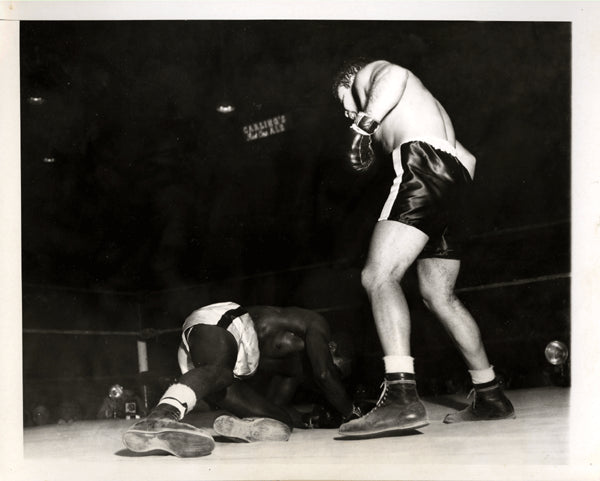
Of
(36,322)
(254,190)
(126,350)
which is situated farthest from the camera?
(254,190)

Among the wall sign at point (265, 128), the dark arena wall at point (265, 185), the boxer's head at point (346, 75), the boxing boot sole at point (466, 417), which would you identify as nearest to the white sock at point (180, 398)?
the dark arena wall at point (265, 185)

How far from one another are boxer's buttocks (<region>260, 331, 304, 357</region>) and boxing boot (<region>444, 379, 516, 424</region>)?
53 cm

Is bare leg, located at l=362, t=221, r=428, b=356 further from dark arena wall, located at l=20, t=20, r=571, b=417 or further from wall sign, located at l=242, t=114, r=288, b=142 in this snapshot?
wall sign, located at l=242, t=114, r=288, b=142

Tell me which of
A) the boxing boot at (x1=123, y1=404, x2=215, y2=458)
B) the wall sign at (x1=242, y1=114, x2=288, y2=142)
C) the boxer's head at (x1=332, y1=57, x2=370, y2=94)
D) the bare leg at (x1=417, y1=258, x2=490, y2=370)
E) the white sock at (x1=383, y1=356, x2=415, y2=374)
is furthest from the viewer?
the wall sign at (x1=242, y1=114, x2=288, y2=142)

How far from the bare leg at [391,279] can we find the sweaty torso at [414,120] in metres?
0.27

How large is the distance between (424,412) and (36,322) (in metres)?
1.17

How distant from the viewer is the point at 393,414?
205 centimetres

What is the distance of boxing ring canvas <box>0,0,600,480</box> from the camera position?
222 cm

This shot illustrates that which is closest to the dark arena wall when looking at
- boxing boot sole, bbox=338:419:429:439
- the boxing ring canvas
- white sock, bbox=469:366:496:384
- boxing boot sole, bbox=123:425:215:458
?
the boxing ring canvas

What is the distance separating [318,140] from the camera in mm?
2490

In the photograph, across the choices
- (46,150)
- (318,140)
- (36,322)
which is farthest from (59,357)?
(318,140)

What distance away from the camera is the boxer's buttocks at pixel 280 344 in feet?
7.91

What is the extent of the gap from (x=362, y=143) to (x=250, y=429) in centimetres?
90

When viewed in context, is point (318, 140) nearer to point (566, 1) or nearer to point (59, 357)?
point (566, 1)
